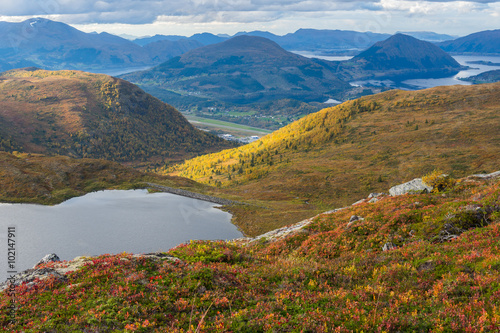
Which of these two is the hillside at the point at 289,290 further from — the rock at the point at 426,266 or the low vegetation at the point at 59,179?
the low vegetation at the point at 59,179

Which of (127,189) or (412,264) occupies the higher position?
(412,264)

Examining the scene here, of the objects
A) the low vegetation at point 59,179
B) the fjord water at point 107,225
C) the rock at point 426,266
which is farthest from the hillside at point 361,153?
the rock at point 426,266

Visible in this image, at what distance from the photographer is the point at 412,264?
547 inches

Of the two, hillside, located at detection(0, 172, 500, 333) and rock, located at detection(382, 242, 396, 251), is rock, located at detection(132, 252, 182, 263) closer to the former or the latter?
hillside, located at detection(0, 172, 500, 333)

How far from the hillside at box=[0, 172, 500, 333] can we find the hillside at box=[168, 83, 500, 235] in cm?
2676

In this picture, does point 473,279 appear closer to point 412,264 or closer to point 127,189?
point 412,264

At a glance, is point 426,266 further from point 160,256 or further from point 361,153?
point 361,153

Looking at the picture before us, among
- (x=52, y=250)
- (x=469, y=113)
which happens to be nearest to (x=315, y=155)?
(x=469, y=113)

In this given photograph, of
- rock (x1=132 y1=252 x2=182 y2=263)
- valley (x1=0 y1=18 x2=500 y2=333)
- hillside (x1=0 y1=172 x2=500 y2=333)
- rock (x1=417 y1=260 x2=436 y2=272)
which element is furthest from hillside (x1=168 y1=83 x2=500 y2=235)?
rock (x1=417 y1=260 x2=436 y2=272)

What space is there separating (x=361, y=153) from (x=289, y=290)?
291 ft

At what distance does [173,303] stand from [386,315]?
7966 millimetres

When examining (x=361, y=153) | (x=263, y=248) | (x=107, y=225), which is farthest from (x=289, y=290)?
(x=361, y=153)

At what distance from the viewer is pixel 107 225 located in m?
38.0

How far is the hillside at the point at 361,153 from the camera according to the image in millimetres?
62469
